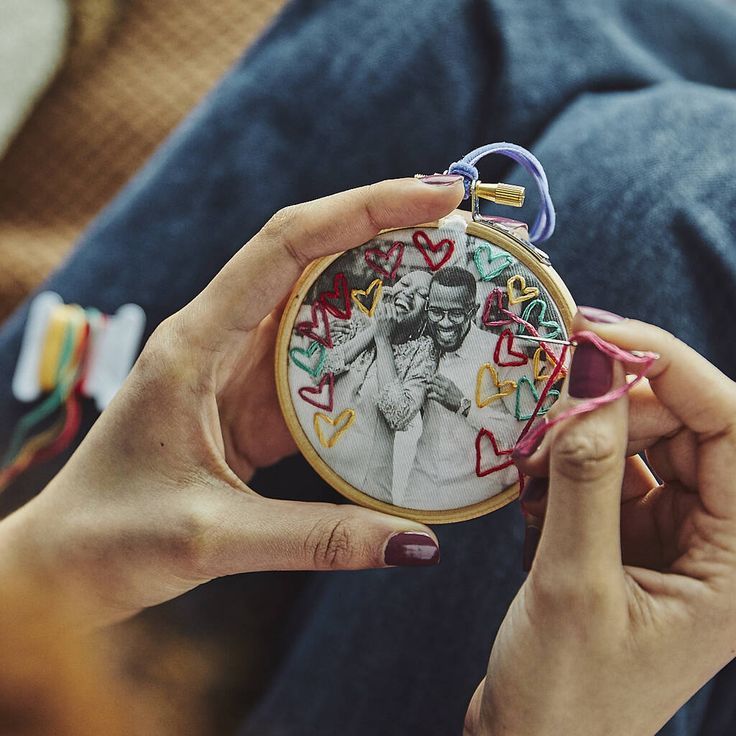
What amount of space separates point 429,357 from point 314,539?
207 millimetres

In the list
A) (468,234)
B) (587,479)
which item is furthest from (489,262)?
(587,479)

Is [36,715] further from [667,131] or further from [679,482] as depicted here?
[667,131]

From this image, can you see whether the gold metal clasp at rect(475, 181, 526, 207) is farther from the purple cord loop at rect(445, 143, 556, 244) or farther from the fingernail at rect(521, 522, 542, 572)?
the fingernail at rect(521, 522, 542, 572)

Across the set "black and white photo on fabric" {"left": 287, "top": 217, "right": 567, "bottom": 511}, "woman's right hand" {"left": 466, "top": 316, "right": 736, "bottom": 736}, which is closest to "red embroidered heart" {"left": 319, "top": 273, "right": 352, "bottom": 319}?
"black and white photo on fabric" {"left": 287, "top": 217, "right": 567, "bottom": 511}

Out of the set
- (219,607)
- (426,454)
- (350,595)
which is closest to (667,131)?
(426,454)

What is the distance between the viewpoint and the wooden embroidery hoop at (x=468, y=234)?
730mm

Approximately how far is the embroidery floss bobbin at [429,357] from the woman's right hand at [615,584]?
105 millimetres

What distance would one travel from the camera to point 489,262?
738 mm

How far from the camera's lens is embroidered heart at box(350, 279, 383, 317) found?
0.76 metres

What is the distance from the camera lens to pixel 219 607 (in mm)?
1159

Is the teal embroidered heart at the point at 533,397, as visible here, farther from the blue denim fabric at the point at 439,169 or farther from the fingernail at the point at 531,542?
the blue denim fabric at the point at 439,169

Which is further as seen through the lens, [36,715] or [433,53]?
[433,53]

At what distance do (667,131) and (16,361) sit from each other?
994 millimetres

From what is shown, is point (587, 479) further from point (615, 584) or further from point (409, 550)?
point (409, 550)
